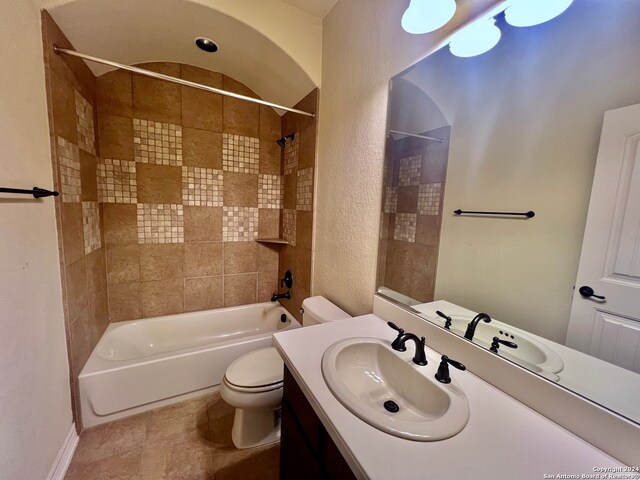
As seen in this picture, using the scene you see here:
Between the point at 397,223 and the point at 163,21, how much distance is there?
1.87 metres

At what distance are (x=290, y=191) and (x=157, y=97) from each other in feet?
4.18

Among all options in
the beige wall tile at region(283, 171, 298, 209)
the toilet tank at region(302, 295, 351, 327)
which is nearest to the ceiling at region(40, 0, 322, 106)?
the beige wall tile at region(283, 171, 298, 209)

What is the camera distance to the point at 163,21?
5.06 ft

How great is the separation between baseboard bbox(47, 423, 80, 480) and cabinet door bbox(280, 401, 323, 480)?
1.12 m

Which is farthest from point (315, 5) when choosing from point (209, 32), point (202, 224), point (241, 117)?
point (202, 224)

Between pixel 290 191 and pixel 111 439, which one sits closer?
pixel 111 439

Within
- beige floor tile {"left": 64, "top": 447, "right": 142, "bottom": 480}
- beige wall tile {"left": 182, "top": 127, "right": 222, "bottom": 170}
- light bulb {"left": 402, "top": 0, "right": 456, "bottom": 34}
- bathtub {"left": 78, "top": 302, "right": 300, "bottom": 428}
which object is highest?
light bulb {"left": 402, "top": 0, "right": 456, "bottom": 34}

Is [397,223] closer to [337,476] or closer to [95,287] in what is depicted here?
[337,476]

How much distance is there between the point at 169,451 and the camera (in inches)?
55.1

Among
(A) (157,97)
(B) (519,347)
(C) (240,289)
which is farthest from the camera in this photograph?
(C) (240,289)

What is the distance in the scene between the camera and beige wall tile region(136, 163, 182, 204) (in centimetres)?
202

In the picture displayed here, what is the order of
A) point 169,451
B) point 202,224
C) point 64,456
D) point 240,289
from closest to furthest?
point 64,456
point 169,451
point 202,224
point 240,289

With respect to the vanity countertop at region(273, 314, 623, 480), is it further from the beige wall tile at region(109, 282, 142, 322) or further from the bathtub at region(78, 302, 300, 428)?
the beige wall tile at region(109, 282, 142, 322)

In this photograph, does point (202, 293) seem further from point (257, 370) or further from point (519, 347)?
point (519, 347)
